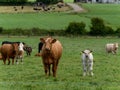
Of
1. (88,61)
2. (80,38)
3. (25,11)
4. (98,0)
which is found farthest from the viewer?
(98,0)

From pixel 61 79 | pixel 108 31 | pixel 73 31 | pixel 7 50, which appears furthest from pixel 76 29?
pixel 61 79

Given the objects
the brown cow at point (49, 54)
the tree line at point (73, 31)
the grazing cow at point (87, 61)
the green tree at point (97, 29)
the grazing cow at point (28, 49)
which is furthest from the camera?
the green tree at point (97, 29)

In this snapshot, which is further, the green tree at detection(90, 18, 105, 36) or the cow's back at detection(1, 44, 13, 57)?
the green tree at detection(90, 18, 105, 36)

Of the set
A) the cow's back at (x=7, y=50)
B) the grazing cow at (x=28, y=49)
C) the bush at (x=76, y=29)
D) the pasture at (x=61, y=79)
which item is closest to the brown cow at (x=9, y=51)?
the cow's back at (x=7, y=50)

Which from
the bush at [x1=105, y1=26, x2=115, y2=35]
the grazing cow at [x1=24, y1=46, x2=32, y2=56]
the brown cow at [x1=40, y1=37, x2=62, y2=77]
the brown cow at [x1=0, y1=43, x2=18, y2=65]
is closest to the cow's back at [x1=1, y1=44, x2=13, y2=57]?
the brown cow at [x1=0, y1=43, x2=18, y2=65]

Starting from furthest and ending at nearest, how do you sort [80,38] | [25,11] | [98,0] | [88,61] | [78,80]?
[98,0] < [25,11] < [80,38] < [88,61] < [78,80]

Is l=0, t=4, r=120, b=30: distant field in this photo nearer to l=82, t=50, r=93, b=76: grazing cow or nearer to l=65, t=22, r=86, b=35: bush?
l=65, t=22, r=86, b=35: bush

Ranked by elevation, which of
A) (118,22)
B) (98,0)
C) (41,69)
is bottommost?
(98,0)

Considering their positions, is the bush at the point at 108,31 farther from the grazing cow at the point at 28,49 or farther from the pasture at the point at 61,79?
the pasture at the point at 61,79

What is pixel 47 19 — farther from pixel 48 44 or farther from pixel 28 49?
pixel 48 44

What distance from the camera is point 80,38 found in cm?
5750

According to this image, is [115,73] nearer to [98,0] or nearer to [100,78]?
[100,78]

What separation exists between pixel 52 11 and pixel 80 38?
45017mm

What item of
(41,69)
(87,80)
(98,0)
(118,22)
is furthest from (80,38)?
(98,0)
